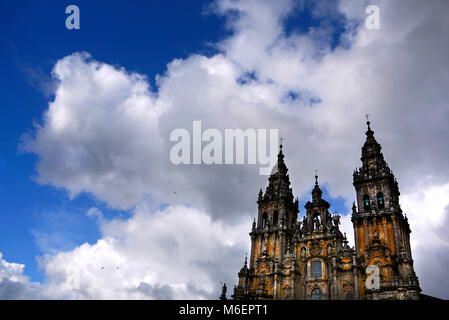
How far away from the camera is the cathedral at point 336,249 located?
4228 centimetres

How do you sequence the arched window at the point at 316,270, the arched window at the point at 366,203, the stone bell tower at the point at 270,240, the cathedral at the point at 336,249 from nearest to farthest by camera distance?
the cathedral at the point at 336,249 → the arched window at the point at 316,270 → the arched window at the point at 366,203 → the stone bell tower at the point at 270,240

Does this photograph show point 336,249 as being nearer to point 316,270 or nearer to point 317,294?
point 316,270

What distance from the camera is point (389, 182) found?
48438 millimetres

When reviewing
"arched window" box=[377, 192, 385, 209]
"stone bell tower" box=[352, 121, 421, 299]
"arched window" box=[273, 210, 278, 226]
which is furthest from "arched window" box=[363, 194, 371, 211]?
"arched window" box=[273, 210, 278, 226]

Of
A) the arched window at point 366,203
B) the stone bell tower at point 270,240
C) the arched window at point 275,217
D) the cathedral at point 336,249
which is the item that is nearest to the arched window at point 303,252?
the cathedral at point 336,249

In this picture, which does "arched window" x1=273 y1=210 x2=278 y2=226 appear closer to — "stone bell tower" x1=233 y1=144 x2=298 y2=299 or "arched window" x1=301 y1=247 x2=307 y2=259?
"stone bell tower" x1=233 y1=144 x2=298 y2=299

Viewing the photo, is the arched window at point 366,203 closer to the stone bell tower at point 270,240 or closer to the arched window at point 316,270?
the arched window at point 316,270

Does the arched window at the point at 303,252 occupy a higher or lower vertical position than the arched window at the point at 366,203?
lower

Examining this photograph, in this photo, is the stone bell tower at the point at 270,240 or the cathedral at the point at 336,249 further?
the stone bell tower at the point at 270,240

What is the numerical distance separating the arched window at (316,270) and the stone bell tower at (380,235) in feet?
17.1
